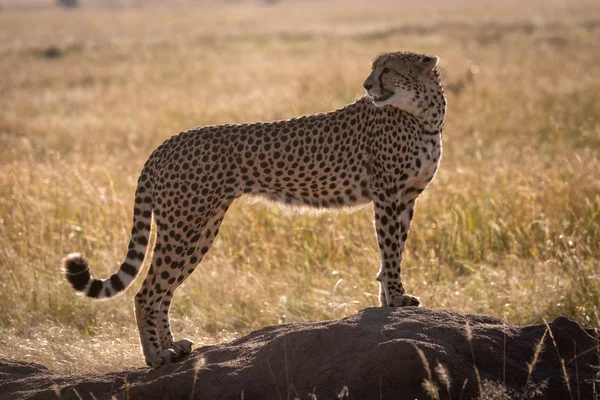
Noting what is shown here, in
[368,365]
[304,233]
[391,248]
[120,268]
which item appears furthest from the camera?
[304,233]

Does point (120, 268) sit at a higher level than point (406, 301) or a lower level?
higher

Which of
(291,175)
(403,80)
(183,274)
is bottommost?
(183,274)

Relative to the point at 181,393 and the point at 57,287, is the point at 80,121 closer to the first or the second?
the point at 57,287

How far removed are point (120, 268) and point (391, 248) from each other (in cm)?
137

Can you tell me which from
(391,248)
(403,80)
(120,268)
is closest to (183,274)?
(120,268)

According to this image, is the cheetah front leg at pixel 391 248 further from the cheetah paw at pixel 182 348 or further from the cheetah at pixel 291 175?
the cheetah paw at pixel 182 348

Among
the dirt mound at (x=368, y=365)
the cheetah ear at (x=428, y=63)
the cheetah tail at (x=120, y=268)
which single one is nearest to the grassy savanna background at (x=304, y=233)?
the cheetah tail at (x=120, y=268)

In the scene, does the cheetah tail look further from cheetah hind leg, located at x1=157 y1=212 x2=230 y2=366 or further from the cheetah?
cheetah hind leg, located at x1=157 y1=212 x2=230 y2=366

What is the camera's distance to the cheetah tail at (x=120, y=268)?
406 cm

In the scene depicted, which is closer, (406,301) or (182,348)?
(182,348)

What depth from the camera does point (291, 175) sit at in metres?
4.48

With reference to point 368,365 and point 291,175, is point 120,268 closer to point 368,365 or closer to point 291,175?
point 291,175

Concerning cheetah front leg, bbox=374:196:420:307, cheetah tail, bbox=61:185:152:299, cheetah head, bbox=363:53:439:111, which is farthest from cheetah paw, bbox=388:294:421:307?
cheetah tail, bbox=61:185:152:299

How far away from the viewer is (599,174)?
6.67 m
